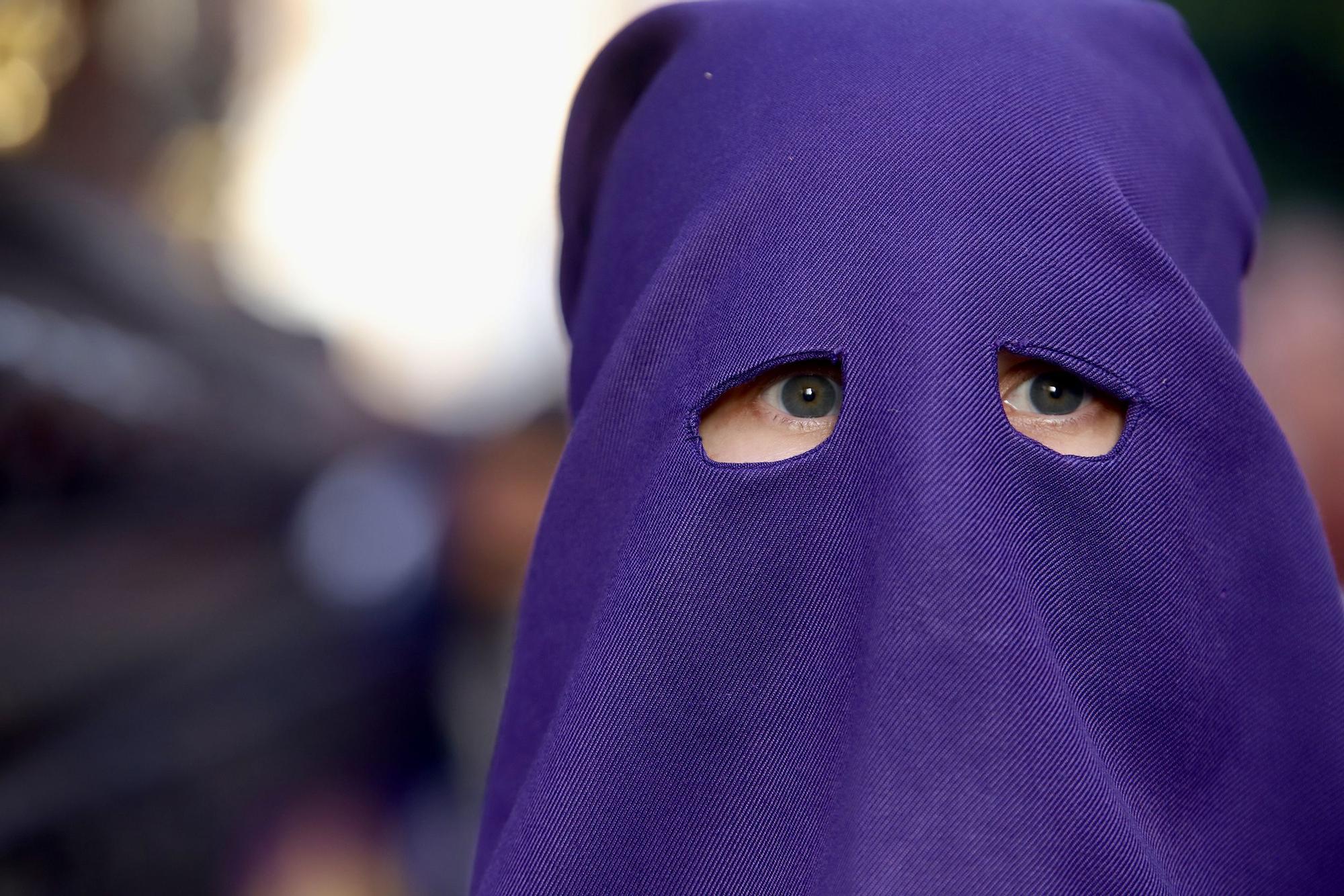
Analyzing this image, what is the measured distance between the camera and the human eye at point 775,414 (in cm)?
104

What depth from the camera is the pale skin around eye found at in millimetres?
1021

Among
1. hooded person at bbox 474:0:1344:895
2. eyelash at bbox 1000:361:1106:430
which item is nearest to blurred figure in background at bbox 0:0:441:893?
hooded person at bbox 474:0:1344:895

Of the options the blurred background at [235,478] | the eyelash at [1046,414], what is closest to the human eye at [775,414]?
the eyelash at [1046,414]

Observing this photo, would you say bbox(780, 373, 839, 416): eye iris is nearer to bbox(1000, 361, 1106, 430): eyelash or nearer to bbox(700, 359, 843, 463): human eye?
bbox(700, 359, 843, 463): human eye

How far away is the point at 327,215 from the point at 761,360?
6235 millimetres

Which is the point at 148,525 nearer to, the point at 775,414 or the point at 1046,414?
the point at 775,414

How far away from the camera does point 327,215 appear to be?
6703mm

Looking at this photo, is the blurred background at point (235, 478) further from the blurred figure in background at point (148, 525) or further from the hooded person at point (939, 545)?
the hooded person at point (939, 545)

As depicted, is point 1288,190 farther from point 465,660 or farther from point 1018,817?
point 1018,817

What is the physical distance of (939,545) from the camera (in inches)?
35.8

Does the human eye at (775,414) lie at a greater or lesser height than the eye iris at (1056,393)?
lesser

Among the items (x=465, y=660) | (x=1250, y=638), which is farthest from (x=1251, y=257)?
(x=465, y=660)

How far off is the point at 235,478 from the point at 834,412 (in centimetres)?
352

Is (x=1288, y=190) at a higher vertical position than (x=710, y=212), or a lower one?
higher
